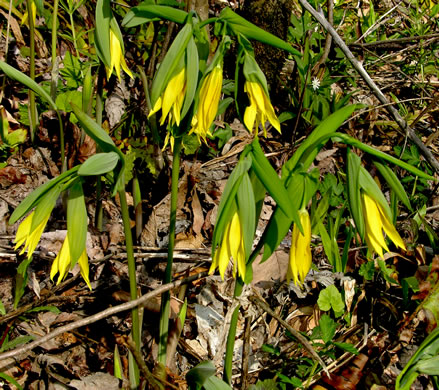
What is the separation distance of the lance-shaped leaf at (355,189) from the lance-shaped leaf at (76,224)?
2.40 ft

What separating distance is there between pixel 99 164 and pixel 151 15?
51cm

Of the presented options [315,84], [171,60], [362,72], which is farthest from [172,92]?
[315,84]

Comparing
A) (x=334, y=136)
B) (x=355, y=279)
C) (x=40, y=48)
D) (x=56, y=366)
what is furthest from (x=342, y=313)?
(x=40, y=48)

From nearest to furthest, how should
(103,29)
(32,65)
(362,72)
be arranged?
(103,29)
(32,65)
(362,72)

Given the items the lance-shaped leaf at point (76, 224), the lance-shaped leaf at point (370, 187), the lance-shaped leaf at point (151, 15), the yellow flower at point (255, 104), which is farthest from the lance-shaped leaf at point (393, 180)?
the lance-shaped leaf at point (76, 224)

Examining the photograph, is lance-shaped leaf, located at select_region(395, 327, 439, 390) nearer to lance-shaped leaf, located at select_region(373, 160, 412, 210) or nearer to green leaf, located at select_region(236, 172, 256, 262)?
lance-shaped leaf, located at select_region(373, 160, 412, 210)

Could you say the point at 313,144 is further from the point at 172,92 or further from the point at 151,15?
the point at 151,15

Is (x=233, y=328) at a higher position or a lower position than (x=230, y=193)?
lower

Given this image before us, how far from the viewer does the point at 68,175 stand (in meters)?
1.24

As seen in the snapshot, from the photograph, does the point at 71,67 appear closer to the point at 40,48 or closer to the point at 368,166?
the point at 40,48

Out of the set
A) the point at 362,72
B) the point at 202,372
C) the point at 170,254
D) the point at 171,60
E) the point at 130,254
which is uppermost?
the point at 171,60

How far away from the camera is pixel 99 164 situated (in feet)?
3.92

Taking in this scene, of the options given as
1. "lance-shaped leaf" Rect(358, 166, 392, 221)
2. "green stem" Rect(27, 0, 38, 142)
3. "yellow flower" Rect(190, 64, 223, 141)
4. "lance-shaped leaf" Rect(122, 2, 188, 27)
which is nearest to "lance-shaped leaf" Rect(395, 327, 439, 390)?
"lance-shaped leaf" Rect(358, 166, 392, 221)

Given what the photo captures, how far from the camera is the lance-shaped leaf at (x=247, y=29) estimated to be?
50.8 inches
